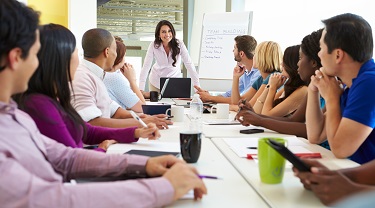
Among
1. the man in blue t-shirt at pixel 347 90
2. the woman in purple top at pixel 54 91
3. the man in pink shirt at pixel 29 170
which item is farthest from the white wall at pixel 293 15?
the man in pink shirt at pixel 29 170

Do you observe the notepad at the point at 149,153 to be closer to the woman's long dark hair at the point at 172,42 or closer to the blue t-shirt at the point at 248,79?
the blue t-shirt at the point at 248,79

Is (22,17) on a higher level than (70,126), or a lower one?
higher

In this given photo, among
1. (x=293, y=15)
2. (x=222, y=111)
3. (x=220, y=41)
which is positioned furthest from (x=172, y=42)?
(x=222, y=111)

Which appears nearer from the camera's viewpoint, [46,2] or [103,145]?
[103,145]

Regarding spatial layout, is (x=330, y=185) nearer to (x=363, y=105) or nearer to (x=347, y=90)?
(x=363, y=105)

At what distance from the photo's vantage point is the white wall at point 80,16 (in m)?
5.11

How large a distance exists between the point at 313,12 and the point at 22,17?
3.80 metres

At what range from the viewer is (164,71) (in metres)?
4.94

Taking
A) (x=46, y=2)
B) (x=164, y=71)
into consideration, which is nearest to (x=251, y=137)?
(x=164, y=71)

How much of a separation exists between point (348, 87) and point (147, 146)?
0.84 m

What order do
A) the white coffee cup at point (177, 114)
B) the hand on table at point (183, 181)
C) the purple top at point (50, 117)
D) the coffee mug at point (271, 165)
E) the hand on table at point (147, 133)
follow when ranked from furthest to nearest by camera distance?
1. the white coffee cup at point (177, 114)
2. the hand on table at point (147, 133)
3. the purple top at point (50, 117)
4. the coffee mug at point (271, 165)
5. the hand on table at point (183, 181)

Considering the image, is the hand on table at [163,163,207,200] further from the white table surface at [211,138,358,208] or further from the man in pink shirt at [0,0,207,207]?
the white table surface at [211,138,358,208]

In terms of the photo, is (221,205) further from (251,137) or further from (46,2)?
(46,2)

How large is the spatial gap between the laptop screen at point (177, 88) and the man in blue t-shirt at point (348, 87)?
208 centimetres
